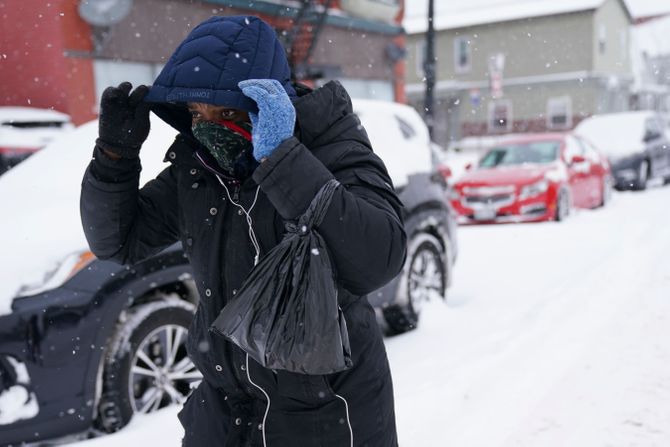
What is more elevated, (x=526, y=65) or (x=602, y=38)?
(x=602, y=38)

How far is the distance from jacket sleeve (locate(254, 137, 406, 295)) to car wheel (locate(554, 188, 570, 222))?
9.22 meters

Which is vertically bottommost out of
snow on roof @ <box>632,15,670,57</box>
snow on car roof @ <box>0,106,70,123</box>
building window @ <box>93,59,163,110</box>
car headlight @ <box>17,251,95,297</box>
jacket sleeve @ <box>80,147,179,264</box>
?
car headlight @ <box>17,251,95,297</box>

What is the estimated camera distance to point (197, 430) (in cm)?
191

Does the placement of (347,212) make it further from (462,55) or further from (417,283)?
(462,55)

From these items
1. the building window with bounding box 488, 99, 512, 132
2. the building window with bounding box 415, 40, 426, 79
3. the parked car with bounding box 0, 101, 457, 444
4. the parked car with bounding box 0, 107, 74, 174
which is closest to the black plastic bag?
the parked car with bounding box 0, 101, 457, 444

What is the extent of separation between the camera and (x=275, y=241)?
5.55 ft

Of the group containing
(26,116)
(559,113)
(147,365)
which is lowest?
(147,365)

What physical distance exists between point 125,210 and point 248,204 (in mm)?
422

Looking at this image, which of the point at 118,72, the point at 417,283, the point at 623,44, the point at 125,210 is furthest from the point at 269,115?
the point at 623,44

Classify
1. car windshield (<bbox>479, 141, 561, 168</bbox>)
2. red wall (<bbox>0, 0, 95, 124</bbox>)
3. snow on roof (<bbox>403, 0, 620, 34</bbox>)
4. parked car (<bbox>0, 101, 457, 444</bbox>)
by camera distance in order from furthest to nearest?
snow on roof (<bbox>403, 0, 620, 34</bbox>) < red wall (<bbox>0, 0, 95, 124</bbox>) < car windshield (<bbox>479, 141, 561, 168</bbox>) < parked car (<bbox>0, 101, 457, 444</bbox>)

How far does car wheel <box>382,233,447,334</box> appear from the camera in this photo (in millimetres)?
5117

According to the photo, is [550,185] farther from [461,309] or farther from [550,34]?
[550,34]

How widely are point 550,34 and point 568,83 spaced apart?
3001 mm

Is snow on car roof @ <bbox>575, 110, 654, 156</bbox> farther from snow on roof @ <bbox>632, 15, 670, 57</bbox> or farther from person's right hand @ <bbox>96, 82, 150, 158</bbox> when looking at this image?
snow on roof @ <bbox>632, 15, 670, 57</bbox>
